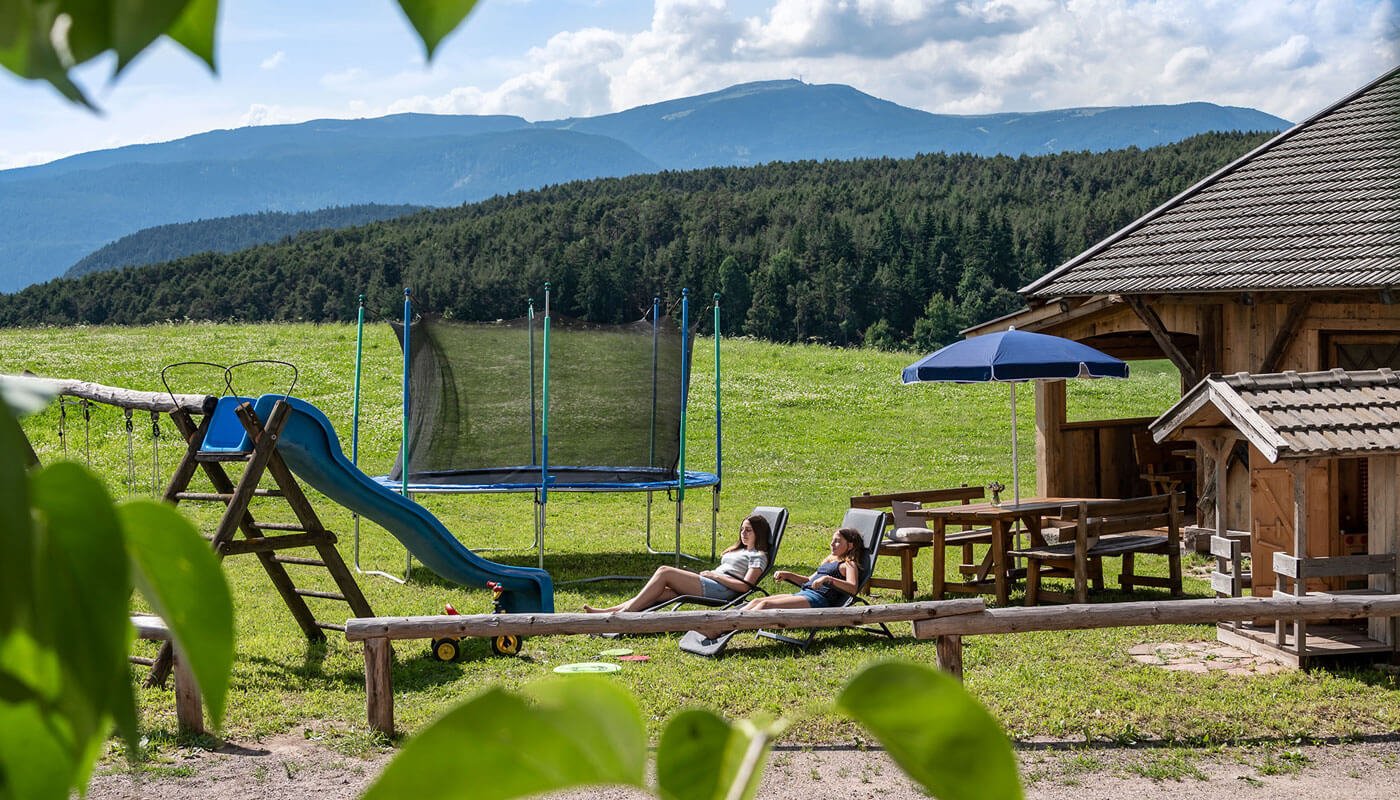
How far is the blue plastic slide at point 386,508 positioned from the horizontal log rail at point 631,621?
1963 mm

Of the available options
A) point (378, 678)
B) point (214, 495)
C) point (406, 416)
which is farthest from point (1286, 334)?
point (214, 495)

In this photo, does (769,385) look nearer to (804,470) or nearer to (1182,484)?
(804,470)

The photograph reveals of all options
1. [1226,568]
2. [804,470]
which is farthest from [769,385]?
[1226,568]

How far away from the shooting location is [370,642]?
6.83 metres

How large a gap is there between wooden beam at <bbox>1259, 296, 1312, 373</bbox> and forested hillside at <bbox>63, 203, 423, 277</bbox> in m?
145

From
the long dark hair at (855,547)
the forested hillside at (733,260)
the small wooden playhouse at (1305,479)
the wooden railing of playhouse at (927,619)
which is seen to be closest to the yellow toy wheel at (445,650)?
the wooden railing of playhouse at (927,619)

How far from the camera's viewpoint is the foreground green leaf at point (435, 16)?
23 centimetres

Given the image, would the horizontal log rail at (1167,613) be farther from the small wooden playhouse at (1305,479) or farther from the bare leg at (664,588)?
the bare leg at (664,588)

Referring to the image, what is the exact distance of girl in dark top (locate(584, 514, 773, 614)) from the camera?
915 centimetres

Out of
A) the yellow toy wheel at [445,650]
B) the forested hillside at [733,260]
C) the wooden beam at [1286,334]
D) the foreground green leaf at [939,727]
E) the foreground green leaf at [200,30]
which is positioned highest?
the forested hillside at [733,260]

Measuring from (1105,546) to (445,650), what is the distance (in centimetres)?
511

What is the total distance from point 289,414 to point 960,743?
8351 mm

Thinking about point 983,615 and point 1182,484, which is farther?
point 1182,484

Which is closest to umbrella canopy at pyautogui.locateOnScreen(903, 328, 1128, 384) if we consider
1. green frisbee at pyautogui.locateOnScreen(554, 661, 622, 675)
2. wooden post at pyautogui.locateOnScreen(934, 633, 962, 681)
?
green frisbee at pyautogui.locateOnScreen(554, 661, 622, 675)
